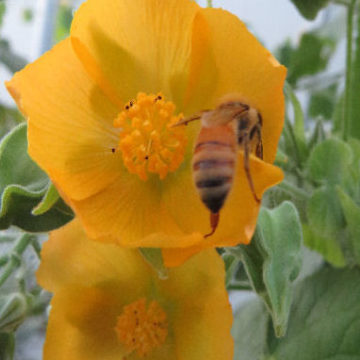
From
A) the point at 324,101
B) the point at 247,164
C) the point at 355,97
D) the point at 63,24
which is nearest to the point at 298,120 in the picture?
the point at 355,97

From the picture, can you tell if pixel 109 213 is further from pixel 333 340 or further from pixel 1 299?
pixel 333 340

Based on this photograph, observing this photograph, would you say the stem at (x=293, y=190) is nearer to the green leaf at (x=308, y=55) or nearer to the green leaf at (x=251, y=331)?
the green leaf at (x=251, y=331)

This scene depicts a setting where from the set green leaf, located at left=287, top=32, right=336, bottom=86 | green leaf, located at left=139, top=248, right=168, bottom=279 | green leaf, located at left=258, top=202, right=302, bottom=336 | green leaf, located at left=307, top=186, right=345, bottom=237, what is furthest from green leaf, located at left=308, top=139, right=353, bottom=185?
green leaf, located at left=287, top=32, right=336, bottom=86

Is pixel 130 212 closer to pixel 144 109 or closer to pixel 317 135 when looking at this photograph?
pixel 144 109

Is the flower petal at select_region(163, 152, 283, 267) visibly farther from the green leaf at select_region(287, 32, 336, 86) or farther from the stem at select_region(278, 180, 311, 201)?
the green leaf at select_region(287, 32, 336, 86)

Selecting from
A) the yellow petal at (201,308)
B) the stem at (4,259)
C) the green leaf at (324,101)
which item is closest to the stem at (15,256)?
the stem at (4,259)
